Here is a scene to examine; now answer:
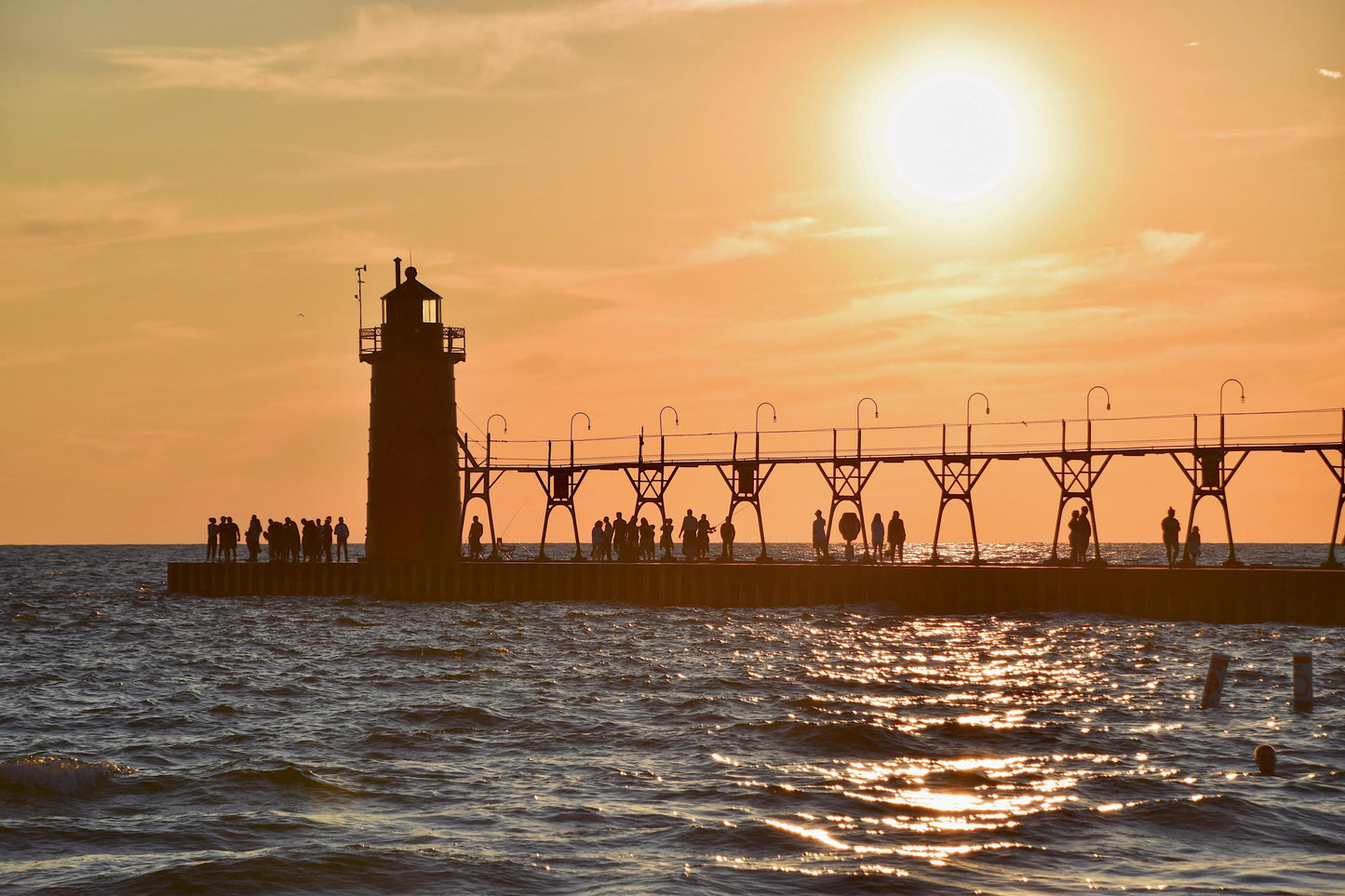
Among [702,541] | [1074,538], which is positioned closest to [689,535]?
[702,541]

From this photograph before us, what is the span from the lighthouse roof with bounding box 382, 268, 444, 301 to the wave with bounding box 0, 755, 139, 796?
3183cm

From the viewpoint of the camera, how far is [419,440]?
47031 mm

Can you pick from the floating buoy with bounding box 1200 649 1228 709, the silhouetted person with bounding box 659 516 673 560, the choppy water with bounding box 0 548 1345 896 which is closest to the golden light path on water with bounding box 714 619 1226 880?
the choppy water with bounding box 0 548 1345 896

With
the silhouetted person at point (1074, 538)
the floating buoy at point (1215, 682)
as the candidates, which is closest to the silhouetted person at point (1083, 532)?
the silhouetted person at point (1074, 538)

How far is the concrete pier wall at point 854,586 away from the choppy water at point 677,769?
9.50ft

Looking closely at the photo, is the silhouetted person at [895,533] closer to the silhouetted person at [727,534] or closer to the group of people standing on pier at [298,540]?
the silhouetted person at [727,534]

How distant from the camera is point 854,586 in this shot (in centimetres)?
3944

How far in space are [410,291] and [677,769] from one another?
111 feet

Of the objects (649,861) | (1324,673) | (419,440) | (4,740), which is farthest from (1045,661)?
(419,440)

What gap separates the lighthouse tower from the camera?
46.9 meters

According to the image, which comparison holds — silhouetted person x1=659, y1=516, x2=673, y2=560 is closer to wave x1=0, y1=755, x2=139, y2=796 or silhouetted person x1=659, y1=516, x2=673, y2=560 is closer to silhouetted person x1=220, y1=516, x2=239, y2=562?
silhouetted person x1=220, y1=516, x2=239, y2=562

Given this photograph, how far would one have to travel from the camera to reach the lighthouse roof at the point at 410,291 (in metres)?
47.4

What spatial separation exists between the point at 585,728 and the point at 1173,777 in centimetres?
777

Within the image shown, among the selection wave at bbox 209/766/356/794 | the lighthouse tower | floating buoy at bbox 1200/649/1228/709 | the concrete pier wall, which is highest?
the lighthouse tower
